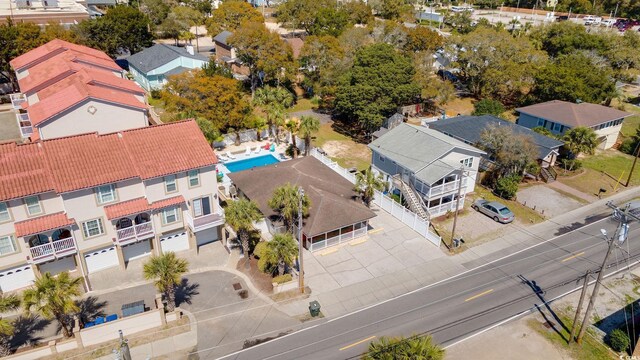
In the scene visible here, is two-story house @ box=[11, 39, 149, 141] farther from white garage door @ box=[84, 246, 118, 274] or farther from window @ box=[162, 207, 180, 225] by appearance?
white garage door @ box=[84, 246, 118, 274]

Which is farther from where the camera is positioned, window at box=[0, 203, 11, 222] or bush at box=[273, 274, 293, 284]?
bush at box=[273, 274, 293, 284]

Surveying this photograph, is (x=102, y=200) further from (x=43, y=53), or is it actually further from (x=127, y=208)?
(x=43, y=53)

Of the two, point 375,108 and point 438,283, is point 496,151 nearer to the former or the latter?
point 375,108

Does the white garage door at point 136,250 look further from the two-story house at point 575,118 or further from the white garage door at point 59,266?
the two-story house at point 575,118

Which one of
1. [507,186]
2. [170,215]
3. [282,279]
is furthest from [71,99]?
[507,186]

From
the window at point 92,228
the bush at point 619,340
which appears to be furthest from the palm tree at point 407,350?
the window at point 92,228

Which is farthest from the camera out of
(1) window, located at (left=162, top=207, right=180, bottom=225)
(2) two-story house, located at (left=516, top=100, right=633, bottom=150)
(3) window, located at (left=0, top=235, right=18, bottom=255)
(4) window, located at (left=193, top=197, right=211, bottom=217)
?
(2) two-story house, located at (left=516, top=100, right=633, bottom=150)

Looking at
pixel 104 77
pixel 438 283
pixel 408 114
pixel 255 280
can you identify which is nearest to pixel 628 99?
pixel 408 114

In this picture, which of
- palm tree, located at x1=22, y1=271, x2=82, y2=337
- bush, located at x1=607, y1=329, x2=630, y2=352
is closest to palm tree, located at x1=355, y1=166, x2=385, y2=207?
bush, located at x1=607, y1=329, x2=630, y2=352
